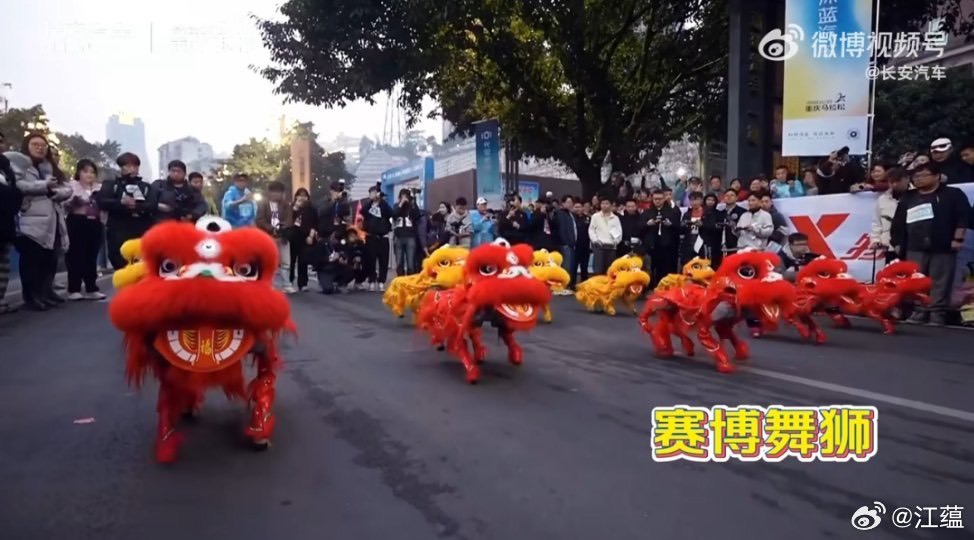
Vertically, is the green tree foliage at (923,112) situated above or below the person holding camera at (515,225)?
above

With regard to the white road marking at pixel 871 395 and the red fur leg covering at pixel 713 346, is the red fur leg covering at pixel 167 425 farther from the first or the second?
the white road marking at pixel 871 395

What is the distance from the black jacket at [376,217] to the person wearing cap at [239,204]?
2.55 metres

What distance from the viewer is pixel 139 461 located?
11.6 feet

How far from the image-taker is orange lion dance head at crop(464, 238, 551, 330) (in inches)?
191

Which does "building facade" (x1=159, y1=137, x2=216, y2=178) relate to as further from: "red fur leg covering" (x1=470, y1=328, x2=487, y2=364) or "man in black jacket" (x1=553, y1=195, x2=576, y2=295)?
"red fur leg covering" (x1=470, y1=328, x2=487, y2=364)

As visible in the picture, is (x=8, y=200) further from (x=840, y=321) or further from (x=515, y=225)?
(x=840, y=321)

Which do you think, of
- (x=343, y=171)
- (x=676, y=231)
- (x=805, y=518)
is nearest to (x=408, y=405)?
(x=805, y=518)

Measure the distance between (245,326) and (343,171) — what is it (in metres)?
46.1

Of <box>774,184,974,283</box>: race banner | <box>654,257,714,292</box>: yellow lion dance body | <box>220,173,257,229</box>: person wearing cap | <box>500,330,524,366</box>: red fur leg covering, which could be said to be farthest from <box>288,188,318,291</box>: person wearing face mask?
<box>774,184,974,283</box>: race banner

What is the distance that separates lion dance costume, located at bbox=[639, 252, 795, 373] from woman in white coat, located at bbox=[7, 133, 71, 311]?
20.9 feet

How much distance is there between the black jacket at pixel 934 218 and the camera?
7.44 metres

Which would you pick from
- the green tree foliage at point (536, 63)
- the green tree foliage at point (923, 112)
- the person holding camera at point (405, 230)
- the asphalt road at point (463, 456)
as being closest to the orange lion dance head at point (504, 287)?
the asphalt road at point (463, 456)

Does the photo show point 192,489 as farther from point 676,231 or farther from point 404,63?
point 404,63

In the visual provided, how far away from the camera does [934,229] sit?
7.52 m
